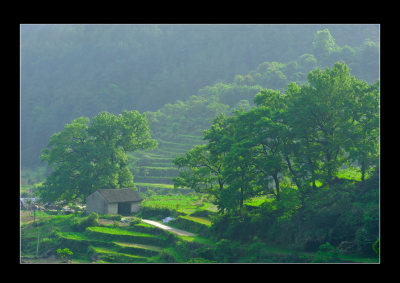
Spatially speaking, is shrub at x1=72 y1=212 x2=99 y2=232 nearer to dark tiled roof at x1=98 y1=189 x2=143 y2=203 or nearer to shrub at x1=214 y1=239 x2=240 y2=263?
dark tiled roof at x1=98 y1=189 x2=143 y2=203

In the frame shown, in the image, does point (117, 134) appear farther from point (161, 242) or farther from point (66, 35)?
point (66, 35)

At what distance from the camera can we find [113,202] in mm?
46188

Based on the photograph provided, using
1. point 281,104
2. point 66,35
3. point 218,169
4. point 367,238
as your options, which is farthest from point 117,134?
point 66,35

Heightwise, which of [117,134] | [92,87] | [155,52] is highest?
[155,52]

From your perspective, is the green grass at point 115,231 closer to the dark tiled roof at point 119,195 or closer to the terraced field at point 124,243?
the terraced field at point 124,243

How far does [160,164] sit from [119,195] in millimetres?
32623

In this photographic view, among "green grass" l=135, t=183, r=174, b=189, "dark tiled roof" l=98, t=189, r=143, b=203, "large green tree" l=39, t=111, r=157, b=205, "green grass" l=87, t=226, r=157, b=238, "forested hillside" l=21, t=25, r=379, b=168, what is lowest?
"green grass" l=87, t=226, r=157, b=238

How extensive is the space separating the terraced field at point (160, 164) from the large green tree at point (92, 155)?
1406cm

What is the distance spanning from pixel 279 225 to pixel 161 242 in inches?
372

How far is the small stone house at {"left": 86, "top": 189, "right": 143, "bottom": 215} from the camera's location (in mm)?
46312

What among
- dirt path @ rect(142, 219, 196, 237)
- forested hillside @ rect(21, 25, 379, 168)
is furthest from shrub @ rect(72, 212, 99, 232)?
forested hillside @ rect(21, 25, 379, 168)

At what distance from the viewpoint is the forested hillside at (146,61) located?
139 m
